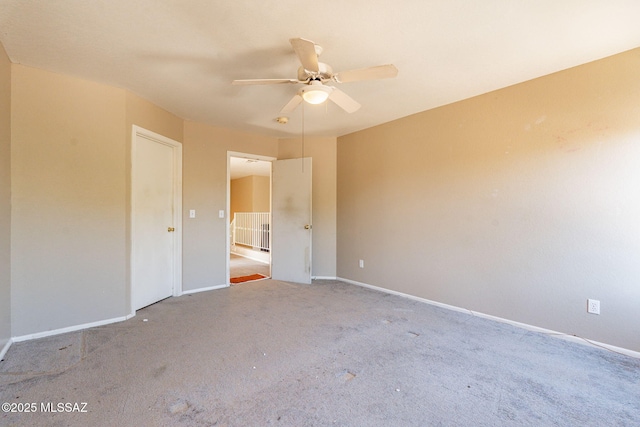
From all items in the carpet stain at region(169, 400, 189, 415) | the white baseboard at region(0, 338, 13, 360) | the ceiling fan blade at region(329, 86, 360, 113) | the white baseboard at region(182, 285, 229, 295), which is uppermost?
the ceiling fan blade at region(329, 86, 360, 113)

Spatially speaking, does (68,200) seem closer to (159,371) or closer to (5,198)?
(5,198)

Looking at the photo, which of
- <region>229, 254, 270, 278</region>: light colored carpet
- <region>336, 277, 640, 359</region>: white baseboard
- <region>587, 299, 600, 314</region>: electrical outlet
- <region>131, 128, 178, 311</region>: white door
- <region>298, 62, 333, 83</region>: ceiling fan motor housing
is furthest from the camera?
<region>229, 254, 270, 278</region>: light colored carpet

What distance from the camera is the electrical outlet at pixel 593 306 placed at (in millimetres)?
2410

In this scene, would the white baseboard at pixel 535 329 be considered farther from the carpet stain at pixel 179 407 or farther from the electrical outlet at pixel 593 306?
the carpet stain at pixel 179 407

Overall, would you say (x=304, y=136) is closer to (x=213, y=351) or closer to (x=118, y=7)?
(x=118, y=7)

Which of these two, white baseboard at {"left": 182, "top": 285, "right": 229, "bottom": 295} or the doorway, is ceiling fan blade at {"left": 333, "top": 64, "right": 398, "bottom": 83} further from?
white baseboard at {"left": 182, "top": 285, "right": 229, "bottom": 295}

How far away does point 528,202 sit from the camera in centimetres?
277

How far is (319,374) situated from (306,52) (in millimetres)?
2174

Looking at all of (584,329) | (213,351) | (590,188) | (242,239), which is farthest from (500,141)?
(242,239)

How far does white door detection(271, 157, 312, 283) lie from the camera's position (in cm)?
462

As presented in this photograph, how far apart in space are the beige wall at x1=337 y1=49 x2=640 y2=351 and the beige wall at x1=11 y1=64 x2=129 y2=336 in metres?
3.27

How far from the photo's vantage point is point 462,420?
1.57 m

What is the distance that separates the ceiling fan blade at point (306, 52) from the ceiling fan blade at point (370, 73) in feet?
0.66

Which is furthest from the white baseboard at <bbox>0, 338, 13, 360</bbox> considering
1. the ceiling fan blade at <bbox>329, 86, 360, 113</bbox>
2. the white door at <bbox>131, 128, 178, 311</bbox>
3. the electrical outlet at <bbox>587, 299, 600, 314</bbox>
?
the electrical outlet at <bbox>587, 299, 600, 314</bbox>
